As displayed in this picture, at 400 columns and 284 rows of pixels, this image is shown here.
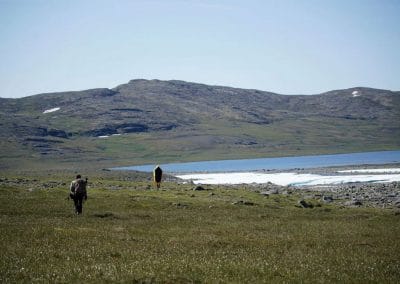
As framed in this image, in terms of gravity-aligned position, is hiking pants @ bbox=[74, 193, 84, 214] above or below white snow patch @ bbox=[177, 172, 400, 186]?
above

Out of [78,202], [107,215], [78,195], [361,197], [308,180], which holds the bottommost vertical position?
[361,197]

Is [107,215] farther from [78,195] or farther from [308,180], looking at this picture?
[308,180]

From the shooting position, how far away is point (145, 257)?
18453 millimetres

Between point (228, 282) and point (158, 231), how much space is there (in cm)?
1368

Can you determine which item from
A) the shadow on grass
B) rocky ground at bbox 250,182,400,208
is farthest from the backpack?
rocky ground at bbox 250,182,400,208

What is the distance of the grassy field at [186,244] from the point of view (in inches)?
610

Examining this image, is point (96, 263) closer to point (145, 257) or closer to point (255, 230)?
point (145, 257)

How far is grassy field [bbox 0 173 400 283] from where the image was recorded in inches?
610

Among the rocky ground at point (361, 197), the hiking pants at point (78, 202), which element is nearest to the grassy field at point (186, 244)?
the hiking pants at point (78, 202)

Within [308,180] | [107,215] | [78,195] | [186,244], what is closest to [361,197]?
[107,215]

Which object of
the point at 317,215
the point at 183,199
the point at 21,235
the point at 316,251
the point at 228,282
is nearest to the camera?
the point at 228,282

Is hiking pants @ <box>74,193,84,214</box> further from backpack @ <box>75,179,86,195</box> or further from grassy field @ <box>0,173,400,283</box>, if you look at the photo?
grassy field @ <box>0,173,400,283</box>

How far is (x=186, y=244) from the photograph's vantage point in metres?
22.9

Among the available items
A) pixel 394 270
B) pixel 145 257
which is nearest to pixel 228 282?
pixel 145 257
